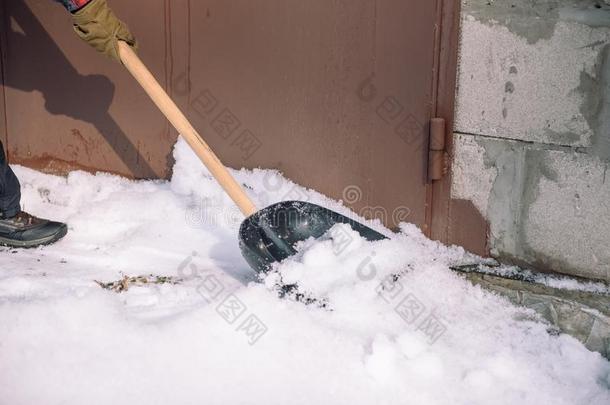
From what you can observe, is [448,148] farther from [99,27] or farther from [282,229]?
[99,27]

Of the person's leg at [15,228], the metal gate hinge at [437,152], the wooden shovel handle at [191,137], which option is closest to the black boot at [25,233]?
the person's leg at [15,228]

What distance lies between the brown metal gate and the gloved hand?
467mm

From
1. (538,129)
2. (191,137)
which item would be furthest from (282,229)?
(538,129)

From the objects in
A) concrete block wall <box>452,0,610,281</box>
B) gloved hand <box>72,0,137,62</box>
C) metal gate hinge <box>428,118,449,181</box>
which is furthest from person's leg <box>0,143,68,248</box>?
concrete block wall <box>452,0,610,281</box>

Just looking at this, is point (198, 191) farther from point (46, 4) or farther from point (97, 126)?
point (46, 4)

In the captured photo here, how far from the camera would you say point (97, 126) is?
3918 millimetres

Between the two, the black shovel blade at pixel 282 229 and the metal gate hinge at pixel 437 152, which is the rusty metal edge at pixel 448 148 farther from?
the black shovel blade at pixel 282 229

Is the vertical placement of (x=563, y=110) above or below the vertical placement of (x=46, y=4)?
below

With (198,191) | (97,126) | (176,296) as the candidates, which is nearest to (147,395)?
(176,296)

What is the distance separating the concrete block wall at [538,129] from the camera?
109 inches

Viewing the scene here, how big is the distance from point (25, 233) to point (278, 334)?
149 centimetres

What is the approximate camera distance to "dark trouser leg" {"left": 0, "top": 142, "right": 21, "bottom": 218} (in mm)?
3465

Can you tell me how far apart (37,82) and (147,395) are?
219 cm

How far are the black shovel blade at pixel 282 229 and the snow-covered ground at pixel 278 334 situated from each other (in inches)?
3.8
